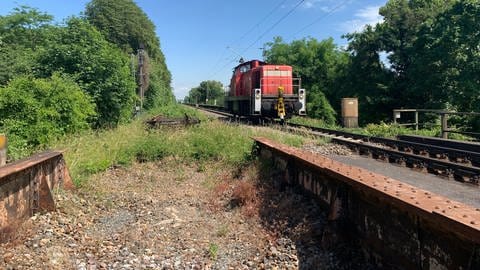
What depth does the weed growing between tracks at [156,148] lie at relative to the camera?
971 cm

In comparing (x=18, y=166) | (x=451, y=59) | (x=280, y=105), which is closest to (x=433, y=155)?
(x=18, y=166)

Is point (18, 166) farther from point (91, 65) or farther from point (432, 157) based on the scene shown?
point (91, 65)

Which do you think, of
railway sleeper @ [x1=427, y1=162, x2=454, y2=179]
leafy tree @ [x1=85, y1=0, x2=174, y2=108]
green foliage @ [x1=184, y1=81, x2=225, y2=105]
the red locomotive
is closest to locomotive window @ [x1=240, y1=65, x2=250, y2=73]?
the red locomotive

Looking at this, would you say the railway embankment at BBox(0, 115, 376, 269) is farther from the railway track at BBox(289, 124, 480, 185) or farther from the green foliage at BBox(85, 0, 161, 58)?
the green foliage at BBox(85, 0, 161, 58)

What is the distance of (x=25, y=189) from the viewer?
5.61m

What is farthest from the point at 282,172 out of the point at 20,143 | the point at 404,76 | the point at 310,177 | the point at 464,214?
the point at 404,76

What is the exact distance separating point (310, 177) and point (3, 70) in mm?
17783

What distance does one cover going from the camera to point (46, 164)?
661cm

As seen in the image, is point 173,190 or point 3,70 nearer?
point 173,190

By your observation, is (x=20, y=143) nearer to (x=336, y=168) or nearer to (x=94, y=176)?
(x=94, y=176)

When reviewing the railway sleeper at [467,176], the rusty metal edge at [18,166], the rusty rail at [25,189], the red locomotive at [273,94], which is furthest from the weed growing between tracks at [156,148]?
the red locomotive at [273,94]

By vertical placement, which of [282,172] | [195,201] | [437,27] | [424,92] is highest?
[437,27]

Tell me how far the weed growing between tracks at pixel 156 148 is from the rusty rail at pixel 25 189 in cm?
206

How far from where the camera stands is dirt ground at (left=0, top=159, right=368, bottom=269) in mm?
4641
